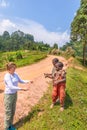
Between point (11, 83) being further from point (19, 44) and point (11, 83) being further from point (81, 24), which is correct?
point (19, 44)

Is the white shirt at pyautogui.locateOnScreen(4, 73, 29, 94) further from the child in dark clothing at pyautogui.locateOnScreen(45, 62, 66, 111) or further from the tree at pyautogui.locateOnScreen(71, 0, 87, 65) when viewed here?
the tree at pyautogui.locateOnScreen(71, 0, 87, 65)

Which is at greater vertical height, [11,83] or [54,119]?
[11,83]

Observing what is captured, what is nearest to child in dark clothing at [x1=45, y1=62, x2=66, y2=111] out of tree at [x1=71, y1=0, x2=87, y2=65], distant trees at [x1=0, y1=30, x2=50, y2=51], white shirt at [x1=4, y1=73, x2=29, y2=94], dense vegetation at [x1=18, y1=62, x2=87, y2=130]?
dense vegetation at [x1=18, y1=62, x2=87, y2=130]

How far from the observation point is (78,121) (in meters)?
10.4

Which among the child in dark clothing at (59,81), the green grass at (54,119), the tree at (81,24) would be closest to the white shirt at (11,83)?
the green grass at (54,119)

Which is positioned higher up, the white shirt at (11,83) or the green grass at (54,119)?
the white shirt at (11,83)

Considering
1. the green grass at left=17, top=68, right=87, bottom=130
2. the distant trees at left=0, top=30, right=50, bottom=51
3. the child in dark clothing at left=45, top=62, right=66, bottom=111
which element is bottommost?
the distant trees at left=0, top=30, right=50, bottom=51

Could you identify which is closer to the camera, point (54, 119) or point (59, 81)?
point (54, 119)

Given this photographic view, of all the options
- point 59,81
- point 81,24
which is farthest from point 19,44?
point 59,81

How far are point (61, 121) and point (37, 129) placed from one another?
94 centimetres

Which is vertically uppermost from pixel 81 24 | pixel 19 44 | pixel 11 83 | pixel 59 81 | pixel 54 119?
pixel 81 24

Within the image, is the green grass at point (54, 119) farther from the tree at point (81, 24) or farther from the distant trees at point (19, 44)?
the distant trees at point (19, 44)

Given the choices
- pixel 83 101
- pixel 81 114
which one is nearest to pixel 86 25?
pixel 83 101

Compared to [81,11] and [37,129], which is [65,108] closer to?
[37,129]
